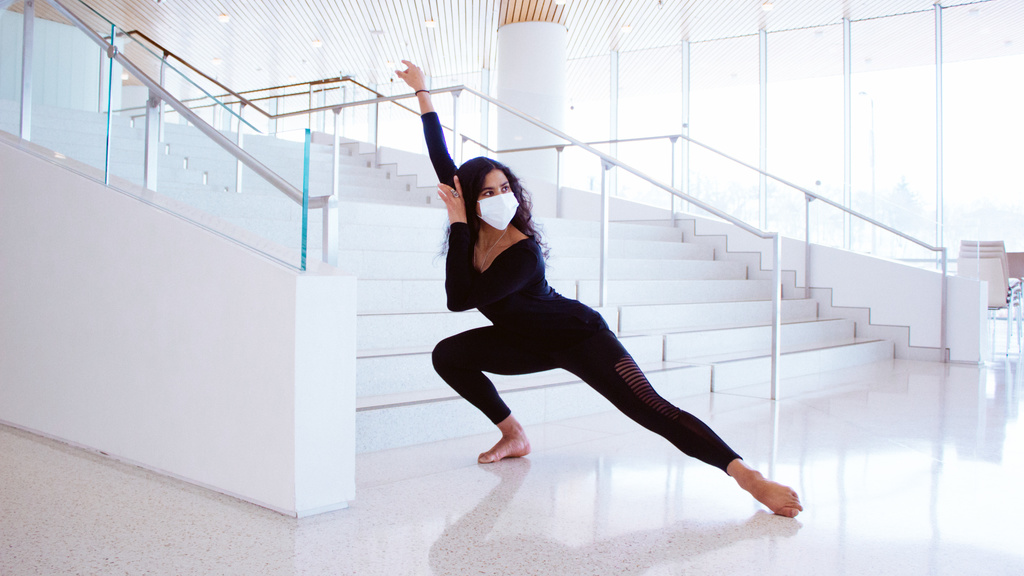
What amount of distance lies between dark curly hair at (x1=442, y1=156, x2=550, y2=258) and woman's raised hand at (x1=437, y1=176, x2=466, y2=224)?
0.11 ft

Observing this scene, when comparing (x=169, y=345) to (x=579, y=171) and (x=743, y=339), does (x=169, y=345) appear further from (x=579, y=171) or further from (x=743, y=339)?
(x=579, y=171)

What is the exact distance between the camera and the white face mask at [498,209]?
6.61 feet

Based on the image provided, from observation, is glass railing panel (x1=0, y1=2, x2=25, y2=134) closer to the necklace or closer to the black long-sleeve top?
the black long-sleeve top

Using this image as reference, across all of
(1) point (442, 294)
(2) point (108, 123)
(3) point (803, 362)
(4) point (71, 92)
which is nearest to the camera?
(2) point (108, 123)

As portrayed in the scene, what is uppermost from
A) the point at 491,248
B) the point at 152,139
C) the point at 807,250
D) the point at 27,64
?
the point at 27,64

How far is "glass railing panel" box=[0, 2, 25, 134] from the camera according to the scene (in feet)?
9.20

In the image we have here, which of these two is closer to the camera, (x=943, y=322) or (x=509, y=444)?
(x=509, y=444)

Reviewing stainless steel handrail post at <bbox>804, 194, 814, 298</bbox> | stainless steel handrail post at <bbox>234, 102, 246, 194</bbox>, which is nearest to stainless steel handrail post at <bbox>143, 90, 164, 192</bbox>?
stainless steel handrail post at <bbox>234, 102, 246, 194</bbox>

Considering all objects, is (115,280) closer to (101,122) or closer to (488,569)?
(101,122)

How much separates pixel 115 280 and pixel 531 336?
1241mm

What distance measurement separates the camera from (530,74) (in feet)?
27.4

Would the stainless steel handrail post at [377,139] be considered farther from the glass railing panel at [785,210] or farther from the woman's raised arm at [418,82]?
the woman's raised arm at [418,82]

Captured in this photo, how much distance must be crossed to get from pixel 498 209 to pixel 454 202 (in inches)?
4.8

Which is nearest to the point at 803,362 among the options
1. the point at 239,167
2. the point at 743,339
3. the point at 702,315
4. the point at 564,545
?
the point at 743,339
